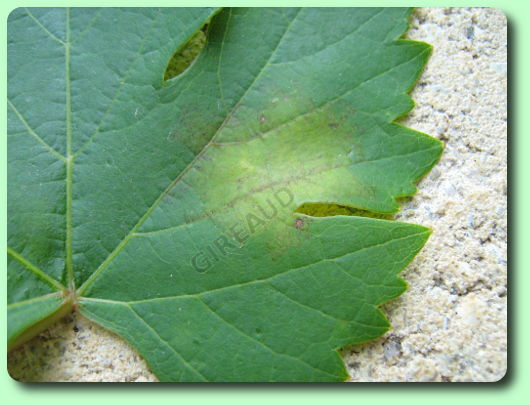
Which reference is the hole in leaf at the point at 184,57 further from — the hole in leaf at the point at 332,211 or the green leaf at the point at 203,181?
the hole in leaf at the point at 332,211

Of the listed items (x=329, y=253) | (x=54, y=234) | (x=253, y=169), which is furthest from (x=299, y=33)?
(x=54, y=234)

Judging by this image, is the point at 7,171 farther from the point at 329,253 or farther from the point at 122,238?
the point at 329,253

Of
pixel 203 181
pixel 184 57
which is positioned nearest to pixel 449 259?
pixel 203 181

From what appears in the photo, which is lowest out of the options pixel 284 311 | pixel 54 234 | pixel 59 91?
pixel 284 311

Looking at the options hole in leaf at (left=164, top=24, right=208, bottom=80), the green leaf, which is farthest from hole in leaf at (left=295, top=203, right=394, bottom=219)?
hole in leaf at (left=164, top=24, right=208, bottom=80)

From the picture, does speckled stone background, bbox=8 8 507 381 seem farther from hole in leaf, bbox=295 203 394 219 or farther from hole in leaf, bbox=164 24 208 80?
hole in leaf, bbox=164 24 208 80

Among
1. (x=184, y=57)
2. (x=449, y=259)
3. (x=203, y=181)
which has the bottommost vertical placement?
(x=449, y=259)

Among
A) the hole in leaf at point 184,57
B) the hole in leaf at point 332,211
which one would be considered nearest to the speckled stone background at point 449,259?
the hole in leaf at point 332,211

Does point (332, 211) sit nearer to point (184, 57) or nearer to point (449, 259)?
point (449, 259)
